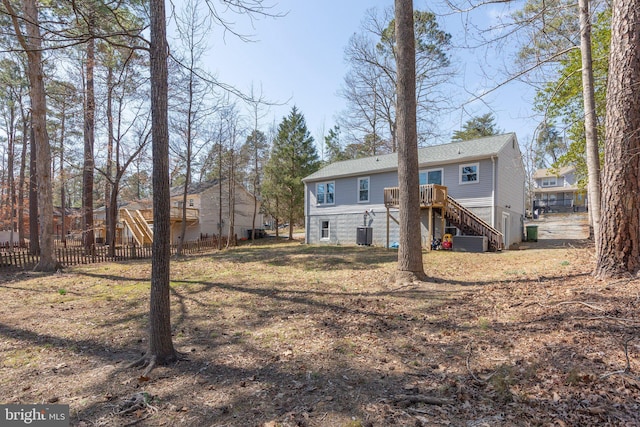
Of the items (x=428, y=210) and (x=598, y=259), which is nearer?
(x=598, y=259)

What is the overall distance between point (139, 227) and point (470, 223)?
69.2 ft

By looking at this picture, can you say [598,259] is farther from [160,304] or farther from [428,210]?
[428,210]

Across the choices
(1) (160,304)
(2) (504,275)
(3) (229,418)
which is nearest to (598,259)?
A: (2) (504,275)

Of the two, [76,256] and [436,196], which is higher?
[436,196]

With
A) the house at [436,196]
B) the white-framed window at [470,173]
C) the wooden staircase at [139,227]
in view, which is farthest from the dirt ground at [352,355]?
the wooden staircase at [139,227]

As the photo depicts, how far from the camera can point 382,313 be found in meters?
5.05

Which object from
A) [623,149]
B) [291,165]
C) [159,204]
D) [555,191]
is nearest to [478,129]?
[555,191]

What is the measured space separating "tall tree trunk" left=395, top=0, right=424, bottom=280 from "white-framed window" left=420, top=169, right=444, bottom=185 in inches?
391

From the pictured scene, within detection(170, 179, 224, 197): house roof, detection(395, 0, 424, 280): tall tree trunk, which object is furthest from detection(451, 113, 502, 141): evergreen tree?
detection(395, 0, 424, 280): tall tree trunk

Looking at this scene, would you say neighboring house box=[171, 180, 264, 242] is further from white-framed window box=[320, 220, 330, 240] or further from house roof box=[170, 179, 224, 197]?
white-framed window box=[320, 220, 330, 240]

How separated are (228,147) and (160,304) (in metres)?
20.3

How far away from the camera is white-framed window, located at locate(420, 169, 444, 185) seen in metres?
16.1

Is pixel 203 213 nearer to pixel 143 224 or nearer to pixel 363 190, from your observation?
pixel 143 224

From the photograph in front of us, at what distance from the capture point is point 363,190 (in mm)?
18609
